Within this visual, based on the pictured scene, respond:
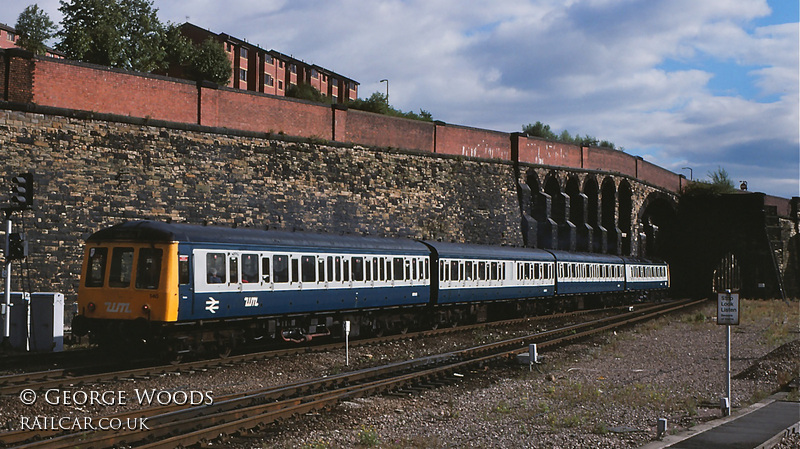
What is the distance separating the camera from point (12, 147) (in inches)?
917

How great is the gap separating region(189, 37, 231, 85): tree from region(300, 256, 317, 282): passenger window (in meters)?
39.0

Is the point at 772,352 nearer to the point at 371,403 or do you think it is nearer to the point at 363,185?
the point at 371,403

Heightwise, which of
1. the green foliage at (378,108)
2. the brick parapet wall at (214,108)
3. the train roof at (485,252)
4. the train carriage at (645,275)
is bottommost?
the train carriage at (645,275)

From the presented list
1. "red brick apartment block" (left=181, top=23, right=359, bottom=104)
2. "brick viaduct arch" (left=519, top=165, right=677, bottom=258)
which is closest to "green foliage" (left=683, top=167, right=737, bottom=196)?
"brick viaduct arch" (left=519, top=165, right=677, bottom=258)

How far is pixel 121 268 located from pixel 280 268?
383 cm

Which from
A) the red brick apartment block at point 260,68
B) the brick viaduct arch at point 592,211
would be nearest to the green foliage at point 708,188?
the brick viaduct arch at point 592,211

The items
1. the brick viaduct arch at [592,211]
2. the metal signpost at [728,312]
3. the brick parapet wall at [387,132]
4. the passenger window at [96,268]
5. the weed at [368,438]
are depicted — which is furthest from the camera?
the brick viaduct arch at [592,211]

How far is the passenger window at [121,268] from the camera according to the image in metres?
15.2

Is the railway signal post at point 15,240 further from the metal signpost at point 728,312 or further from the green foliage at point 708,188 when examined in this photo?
the green foliage at point 708,188

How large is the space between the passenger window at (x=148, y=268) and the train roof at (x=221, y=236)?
9.8 inches

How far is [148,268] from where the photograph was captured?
15023mm

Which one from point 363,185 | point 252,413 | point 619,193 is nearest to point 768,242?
point 619,193

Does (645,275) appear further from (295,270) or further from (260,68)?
(260,68)

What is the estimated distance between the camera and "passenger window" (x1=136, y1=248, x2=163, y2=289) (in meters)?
14.9
